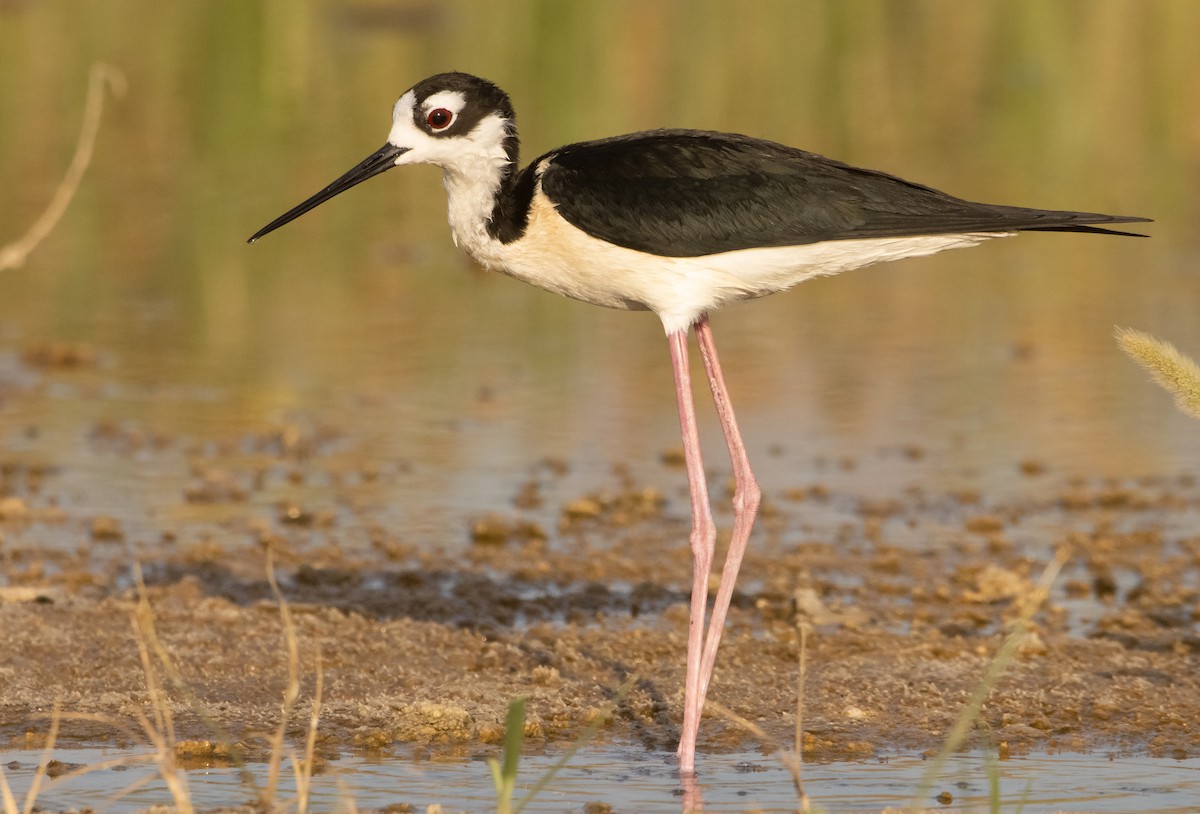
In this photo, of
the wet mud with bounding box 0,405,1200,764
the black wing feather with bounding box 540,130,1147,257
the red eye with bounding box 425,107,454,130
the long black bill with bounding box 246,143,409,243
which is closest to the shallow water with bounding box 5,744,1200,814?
the wet mud with bounding box 0,405,1200,764

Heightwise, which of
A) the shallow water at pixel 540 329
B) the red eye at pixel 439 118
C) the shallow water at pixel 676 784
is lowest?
the shallow water at pixel 676 784

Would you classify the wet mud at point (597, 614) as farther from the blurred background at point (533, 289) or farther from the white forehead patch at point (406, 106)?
the white forehead patch at point (406, 106)

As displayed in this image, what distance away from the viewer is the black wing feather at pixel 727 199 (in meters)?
5.40

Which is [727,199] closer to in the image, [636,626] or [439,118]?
[439,118]

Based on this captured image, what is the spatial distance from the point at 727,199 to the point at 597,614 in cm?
199

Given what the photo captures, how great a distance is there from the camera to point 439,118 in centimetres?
576

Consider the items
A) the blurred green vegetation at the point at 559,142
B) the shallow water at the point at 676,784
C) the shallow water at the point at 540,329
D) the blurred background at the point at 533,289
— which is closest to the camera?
the shallow water at the point at 676,784

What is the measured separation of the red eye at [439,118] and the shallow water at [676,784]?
1.78 meters

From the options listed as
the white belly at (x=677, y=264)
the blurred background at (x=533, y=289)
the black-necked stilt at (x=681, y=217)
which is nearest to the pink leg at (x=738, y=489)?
the black-necked stilt at (x=681, y=217)

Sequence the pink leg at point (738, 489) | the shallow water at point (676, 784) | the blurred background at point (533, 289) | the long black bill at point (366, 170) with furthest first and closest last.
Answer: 1. the blurred background at point (533, 289)
2. the long black bill at point (366, 170)
3. the pink leg at point (738, 489)
4. the shallow water at point (676, 784)

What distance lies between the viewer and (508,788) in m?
3.79

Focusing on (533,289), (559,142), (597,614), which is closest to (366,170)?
(597,614)

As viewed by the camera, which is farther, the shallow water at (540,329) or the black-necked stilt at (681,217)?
the shallow water at (540,329)

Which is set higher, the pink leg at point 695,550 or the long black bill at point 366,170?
the long black bill at point 366,170
